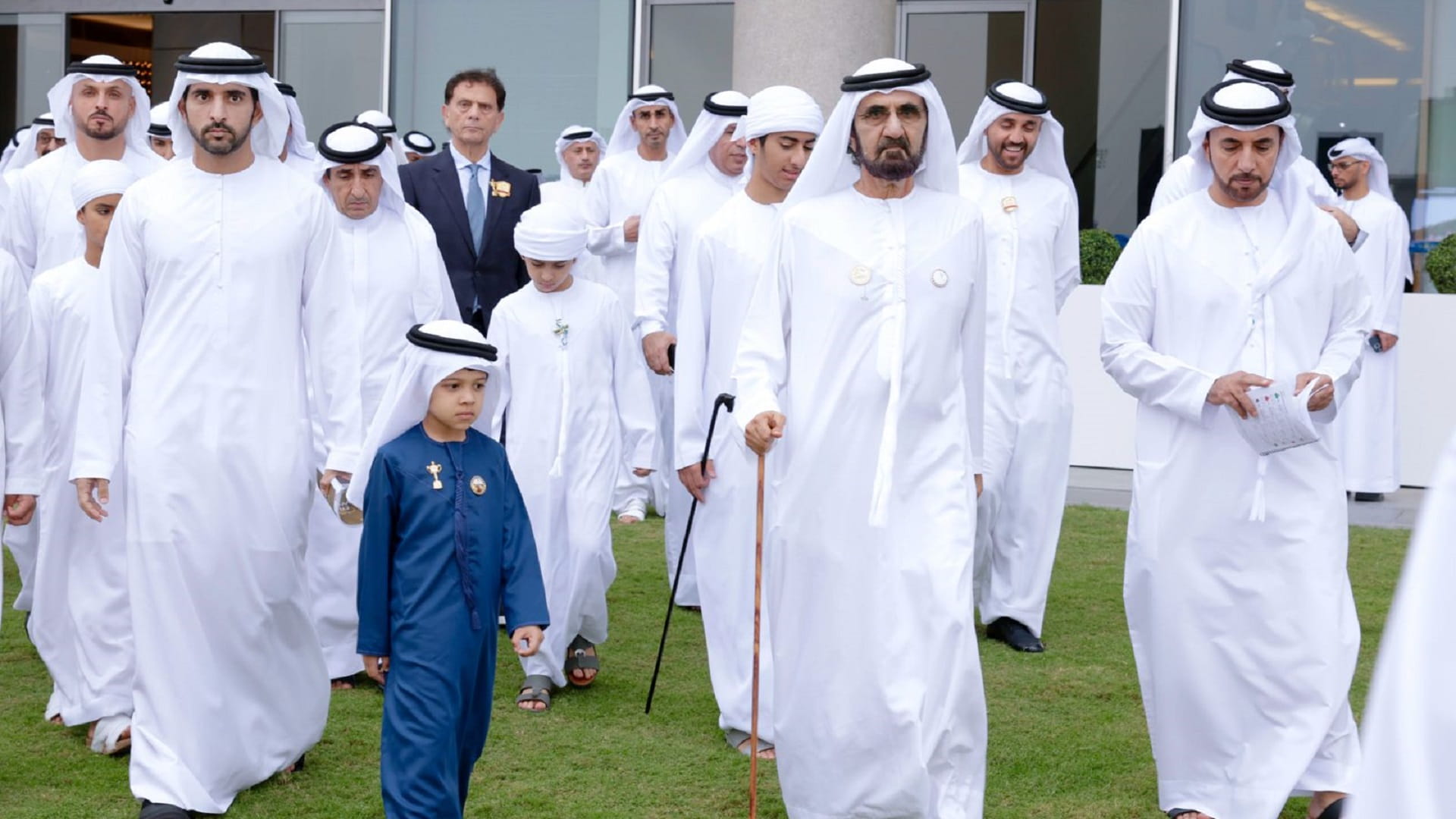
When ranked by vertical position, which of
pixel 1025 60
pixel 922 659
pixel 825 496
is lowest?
pixel 922 659

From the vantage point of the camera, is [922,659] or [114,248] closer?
[922,659]

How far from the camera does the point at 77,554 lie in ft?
19.2

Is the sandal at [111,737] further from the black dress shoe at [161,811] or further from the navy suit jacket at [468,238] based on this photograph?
the navy suit jacket at [468,238]

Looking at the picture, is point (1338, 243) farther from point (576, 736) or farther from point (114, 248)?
point (114, 248)

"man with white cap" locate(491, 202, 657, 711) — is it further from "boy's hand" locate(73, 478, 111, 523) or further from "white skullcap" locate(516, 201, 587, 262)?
"boy's hand" locate(73, 478, 111, 523)

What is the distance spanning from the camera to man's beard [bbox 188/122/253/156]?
5070 millimetres

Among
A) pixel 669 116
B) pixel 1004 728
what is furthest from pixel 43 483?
pixel 669 116

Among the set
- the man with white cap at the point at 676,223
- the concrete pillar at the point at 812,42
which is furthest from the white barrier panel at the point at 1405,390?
the man with white cap at the point at 676,223

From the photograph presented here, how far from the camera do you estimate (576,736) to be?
589cm

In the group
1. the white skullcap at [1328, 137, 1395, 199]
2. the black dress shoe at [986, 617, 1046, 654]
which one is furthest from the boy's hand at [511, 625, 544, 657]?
the white skullcap at [1328, 137, 1395, 199]

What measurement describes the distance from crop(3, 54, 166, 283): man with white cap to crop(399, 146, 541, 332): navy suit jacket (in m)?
1.11

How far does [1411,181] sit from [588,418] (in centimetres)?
864

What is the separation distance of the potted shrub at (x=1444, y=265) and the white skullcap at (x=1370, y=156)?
0.78 metres

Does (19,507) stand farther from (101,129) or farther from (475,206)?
(475,206)
